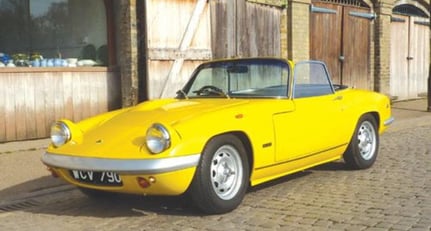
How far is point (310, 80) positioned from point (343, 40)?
873 centimetres

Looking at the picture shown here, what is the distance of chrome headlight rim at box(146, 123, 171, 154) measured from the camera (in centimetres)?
482

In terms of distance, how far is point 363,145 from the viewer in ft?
23.5

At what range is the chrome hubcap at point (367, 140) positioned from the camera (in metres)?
7.12

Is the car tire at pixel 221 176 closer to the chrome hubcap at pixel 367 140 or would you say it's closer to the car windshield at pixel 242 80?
the car windshield at pixel 242 80

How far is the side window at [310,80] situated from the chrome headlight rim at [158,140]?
1.80 metres

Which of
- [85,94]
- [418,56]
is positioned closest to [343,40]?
[418,56]

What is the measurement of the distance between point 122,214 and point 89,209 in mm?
455

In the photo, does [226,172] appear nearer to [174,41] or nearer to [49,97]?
[49,97]

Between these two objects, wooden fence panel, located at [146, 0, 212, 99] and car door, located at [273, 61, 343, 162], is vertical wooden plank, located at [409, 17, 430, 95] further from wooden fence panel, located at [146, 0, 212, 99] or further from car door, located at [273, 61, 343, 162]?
car door, located at [273, 61, 343, 162]

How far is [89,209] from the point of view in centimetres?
570

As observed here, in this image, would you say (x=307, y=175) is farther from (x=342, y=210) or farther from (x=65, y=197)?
(x=65, y=197)

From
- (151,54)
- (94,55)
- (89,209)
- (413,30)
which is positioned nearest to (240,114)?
(89,209)

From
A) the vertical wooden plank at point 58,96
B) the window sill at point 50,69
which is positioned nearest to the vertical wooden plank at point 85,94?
the window sill at point 50,69

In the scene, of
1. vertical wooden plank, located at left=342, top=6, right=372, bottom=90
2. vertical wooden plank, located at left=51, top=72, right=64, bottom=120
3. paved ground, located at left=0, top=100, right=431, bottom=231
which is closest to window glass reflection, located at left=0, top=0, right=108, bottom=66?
vertical wooden plank, located at left=51, top=72, right=64, bottom=120
